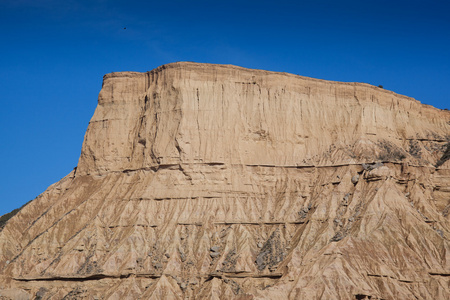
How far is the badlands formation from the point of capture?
97625 millimetres

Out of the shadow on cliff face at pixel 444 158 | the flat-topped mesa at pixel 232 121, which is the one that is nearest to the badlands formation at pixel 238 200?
the flat-topped mesa at pixel 232 121

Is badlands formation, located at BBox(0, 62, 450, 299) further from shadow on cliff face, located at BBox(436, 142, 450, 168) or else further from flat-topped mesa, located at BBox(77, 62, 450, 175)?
shadow on cliff face, located at BBox(436, 142, 450, 168)

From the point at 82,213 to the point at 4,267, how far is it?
10551mm

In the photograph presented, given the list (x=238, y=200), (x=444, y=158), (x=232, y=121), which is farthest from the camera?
(x=444, y=158)

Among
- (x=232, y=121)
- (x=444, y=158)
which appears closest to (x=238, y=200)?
(x=232, y=121)

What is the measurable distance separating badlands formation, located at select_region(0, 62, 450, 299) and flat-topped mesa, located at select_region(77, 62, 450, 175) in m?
0.17

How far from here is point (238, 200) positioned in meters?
109

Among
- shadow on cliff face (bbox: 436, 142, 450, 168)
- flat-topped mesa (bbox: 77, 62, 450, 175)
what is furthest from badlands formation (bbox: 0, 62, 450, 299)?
shadow on cliff face (bbox: 436, 142, 450, 168)

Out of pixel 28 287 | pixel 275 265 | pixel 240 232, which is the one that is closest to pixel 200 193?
pixel 240 232

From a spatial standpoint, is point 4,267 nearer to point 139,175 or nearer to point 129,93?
point 139,175

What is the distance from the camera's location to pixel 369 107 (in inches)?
4774

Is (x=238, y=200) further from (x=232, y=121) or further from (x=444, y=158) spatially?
(x=444, y=158)

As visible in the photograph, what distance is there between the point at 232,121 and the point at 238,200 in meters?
9.70

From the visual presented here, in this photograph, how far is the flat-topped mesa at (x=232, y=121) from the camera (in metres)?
111
